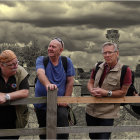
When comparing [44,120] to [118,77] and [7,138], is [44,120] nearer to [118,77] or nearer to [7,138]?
[7,138]

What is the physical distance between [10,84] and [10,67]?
9.8 inches

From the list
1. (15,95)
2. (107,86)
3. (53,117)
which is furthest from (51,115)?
(107,86)

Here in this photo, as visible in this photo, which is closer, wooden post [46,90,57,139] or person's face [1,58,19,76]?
person's face [1,58,19,76]

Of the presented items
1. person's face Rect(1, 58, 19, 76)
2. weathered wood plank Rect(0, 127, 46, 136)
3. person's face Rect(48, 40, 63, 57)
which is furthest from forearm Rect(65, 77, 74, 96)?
person's face Rect(1, 58, 19, 76)

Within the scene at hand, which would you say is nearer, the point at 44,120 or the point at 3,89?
the point at 3,89

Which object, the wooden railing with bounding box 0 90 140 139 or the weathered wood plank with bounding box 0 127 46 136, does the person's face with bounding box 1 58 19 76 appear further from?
the weathered wood plank with bounding box 0 127 46 136

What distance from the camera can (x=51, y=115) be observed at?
170 inches

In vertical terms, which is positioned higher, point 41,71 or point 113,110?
point 41,71

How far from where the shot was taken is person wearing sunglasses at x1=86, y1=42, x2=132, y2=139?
4.29m

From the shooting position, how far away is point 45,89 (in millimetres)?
4457

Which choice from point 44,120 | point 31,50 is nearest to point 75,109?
point 44,120

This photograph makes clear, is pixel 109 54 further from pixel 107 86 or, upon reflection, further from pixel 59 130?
pixel 59 130

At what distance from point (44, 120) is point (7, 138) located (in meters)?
0.60

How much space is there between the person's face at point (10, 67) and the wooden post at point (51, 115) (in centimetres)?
58
